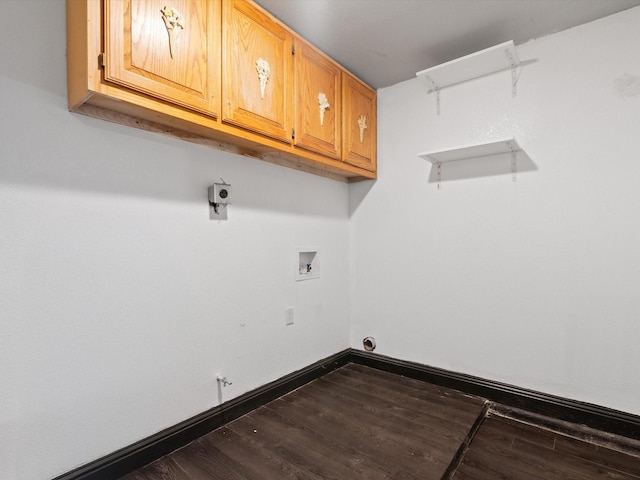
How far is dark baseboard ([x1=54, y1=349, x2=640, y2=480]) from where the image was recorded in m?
1.53

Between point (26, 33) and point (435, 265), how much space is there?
269 cm

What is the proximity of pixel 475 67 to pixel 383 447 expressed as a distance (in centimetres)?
247

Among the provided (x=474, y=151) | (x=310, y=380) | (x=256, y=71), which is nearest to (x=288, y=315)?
(x=310, y=380)

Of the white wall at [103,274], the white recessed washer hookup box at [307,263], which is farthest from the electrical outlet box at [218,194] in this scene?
the white recessed washer hookup box at [307,263]

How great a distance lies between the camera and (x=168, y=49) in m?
1.43

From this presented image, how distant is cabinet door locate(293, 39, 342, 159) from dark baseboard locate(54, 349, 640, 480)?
1701mm

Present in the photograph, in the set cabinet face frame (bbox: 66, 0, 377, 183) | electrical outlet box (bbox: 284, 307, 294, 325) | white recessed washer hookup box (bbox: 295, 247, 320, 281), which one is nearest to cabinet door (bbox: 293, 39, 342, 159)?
cabinet face frame (bbox: 66, 0, 377, 183)

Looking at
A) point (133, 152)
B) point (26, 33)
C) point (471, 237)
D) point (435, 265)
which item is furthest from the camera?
point (435, 265)

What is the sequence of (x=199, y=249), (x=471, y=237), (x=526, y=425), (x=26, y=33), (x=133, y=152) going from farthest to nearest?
1. (x=471, y=237)
2. (x=526, y=425)
3. (x=199, y=249)
4. (x=133, y=152)
5. (x=26, y=33)

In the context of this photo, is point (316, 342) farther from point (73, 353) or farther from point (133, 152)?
point (133, 152)

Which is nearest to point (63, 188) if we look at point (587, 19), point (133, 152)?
point (133, 152)

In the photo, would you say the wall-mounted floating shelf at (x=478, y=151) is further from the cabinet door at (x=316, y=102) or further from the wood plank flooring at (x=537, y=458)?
the wood plank flooring at (x=537, y=458)

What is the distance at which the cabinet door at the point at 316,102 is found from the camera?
209 centimetres

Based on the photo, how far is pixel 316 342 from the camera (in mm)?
2711
